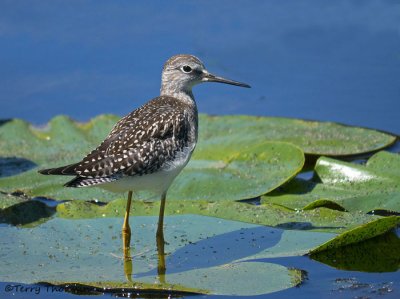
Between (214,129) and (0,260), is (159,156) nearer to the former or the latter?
(0,260)

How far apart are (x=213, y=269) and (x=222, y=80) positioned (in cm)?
252

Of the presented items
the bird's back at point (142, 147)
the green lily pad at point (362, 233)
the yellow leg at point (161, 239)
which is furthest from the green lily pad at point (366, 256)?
the bird's back at point (142, 147)

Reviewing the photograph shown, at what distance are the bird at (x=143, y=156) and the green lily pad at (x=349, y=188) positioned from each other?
44.5 inches

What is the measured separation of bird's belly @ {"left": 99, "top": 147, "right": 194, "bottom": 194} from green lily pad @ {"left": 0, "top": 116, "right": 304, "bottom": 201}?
0.88 m

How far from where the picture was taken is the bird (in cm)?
862

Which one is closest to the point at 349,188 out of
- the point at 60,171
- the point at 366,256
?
the point at 366,256

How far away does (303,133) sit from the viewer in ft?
36.2

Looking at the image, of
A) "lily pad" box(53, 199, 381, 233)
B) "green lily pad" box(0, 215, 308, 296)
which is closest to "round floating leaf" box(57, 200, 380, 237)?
"lily pad" box(53, 199, 381, 233)

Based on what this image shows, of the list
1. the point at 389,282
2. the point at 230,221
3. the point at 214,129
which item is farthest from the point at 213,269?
the point at 214,129

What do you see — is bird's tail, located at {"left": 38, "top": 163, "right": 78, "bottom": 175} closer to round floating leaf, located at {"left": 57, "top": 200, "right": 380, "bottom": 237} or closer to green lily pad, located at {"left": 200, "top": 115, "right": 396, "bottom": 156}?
round floating leaf, located at {"left": 57, "top": 200, "right": 380, "bottom": 237}

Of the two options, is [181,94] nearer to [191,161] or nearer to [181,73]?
[181,73]

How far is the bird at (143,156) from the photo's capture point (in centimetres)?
862

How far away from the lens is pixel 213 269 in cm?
826

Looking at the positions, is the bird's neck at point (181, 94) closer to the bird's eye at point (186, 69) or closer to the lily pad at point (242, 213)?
the bird's eye at point (186, 69)
